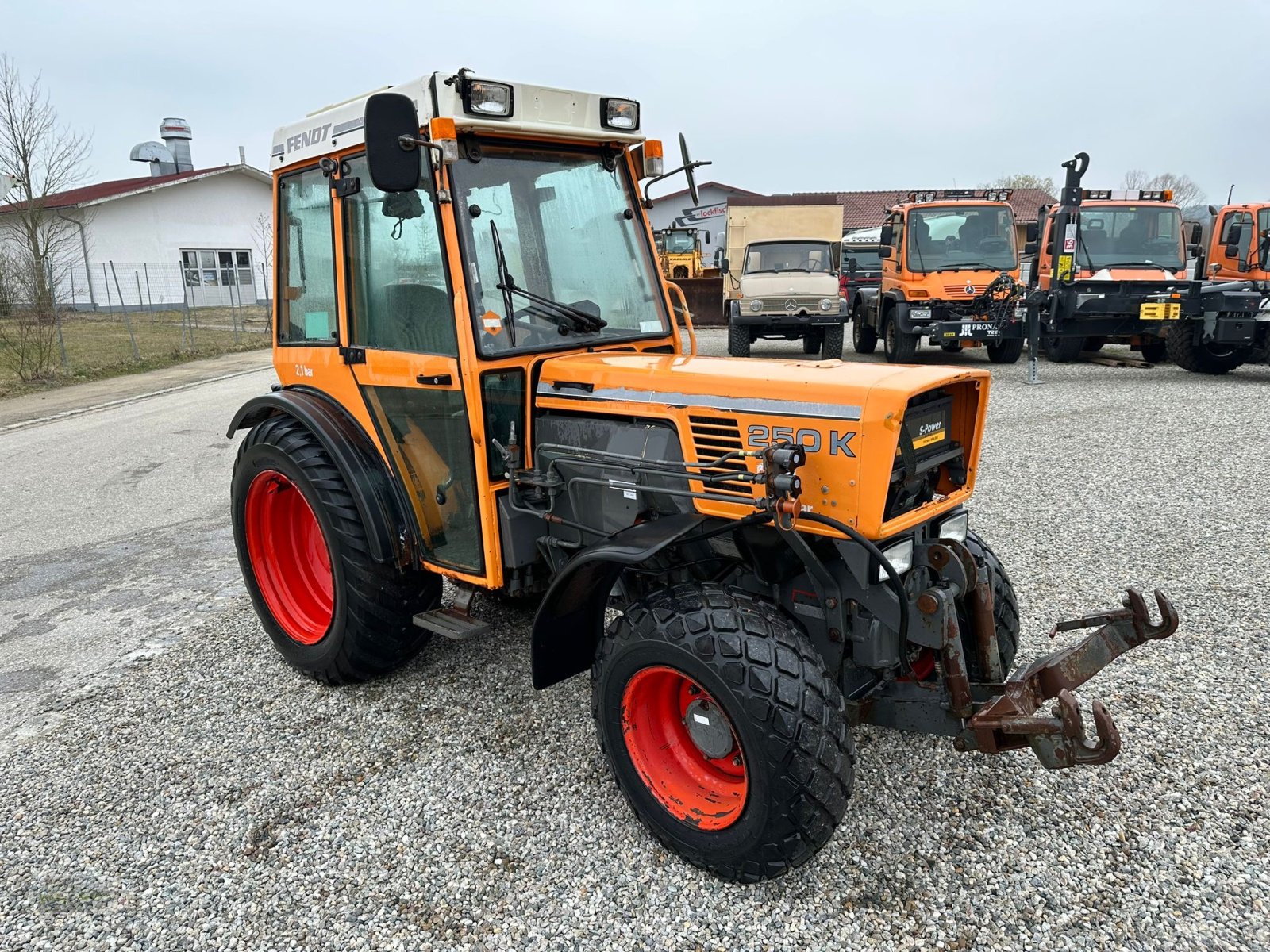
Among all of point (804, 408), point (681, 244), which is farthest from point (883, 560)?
point (681, 244)

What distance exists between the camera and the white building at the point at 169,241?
89.4 ft

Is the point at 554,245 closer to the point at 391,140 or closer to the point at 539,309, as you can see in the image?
the point at 539,309

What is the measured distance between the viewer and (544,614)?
9.61 feet

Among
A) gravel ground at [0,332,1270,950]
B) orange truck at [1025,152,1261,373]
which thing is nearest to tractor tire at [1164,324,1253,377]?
orange truck at [1025,152,1261,373]

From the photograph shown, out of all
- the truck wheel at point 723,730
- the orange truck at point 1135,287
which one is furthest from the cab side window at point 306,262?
the orange truck at point 1135,287

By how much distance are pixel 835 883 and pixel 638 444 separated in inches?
57.3

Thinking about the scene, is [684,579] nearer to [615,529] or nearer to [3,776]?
[615,529]

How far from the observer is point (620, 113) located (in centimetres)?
339

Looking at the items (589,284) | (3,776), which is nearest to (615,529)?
(589,284)

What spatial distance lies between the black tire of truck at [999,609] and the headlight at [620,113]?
6.56 ft

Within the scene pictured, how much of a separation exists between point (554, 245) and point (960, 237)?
11.0 meters

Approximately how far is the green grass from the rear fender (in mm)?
12421

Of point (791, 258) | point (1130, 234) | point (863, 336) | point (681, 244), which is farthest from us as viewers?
point (681, 244)

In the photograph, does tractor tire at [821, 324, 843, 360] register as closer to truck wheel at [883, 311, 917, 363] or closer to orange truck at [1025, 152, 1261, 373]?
truck wheel at [883, 311, 917, 363]
